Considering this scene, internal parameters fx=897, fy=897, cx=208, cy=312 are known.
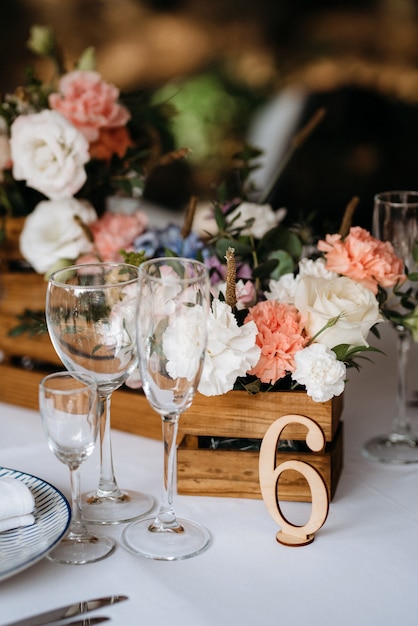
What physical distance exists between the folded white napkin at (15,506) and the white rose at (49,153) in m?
0.58

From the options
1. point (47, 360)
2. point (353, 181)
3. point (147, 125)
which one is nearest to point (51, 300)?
point (47, 360)

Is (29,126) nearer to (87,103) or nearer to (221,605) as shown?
(87,103)

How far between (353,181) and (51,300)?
3.74 meters

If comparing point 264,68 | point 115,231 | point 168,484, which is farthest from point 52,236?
point 264,68

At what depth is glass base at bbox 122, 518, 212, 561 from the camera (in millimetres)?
938

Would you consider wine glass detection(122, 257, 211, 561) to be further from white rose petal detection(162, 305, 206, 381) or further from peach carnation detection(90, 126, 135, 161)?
peach carnation detection(90, 126, 135, 161)

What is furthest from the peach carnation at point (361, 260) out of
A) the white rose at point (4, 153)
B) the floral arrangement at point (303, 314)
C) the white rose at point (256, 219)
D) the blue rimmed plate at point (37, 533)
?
the white rose at point (4, 153)

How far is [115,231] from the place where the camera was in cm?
142

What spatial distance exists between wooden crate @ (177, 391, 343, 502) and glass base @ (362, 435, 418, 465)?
0.11 meters

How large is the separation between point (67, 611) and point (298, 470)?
11.6 inches

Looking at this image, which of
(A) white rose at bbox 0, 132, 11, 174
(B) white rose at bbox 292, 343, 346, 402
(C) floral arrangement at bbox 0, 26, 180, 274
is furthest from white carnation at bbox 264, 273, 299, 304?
(A) white rose at bbox 0, 132, 11, 174

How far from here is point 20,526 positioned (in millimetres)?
930

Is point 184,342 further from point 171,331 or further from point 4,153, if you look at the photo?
point 4,153

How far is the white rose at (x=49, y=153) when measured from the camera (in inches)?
54.0
